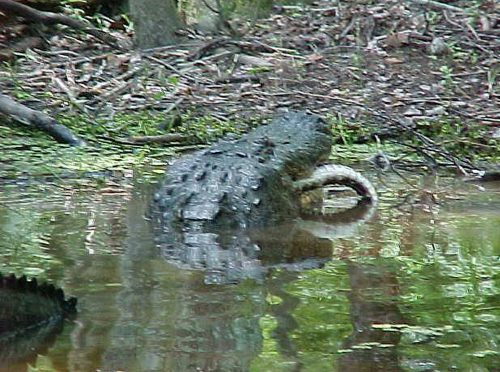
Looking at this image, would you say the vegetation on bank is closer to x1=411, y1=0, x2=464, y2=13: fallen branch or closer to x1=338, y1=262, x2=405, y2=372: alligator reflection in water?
x1=411, y1=0, x2=464, y2=13: fallen branch

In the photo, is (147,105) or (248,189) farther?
(147,105)

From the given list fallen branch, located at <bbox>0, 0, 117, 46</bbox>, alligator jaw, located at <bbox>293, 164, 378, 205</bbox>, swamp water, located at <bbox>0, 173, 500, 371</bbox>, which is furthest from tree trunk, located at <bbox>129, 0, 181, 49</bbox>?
swamp water, located at <bbox>0, 173, 500, 371</bbox>

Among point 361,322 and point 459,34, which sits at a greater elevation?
point 459,34

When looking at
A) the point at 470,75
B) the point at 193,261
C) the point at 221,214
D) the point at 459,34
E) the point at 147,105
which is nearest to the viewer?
the point at 193,261

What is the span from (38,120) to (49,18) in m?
4.20

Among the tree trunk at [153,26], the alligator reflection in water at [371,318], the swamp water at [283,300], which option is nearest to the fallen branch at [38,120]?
the swamp water at [283,300]

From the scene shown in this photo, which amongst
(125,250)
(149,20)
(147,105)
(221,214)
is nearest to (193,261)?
(125,250)

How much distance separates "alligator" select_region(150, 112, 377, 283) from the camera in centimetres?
584

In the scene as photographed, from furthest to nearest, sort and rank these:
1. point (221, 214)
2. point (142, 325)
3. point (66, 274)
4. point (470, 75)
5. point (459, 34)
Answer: point (459, 34) → point (470, 75) → point (221, 214) → point (66, 274) → point (142, 325)

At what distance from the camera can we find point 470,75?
1163 centimetres

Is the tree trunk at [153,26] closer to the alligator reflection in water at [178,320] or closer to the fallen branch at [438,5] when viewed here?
the fallen branch at [438,5]

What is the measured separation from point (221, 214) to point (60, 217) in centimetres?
98

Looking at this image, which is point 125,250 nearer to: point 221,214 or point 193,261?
point 193,261

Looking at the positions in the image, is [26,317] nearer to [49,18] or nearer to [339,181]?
[339,181]
